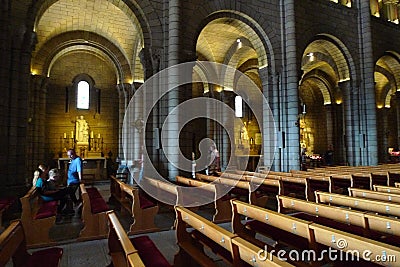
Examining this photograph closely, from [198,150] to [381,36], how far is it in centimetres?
1251

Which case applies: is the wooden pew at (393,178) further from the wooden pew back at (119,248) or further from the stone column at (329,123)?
the stone column at (329,123)

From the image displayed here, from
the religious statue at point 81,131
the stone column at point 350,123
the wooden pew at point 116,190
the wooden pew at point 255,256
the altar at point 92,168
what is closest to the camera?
the wooden pew at point 255,256

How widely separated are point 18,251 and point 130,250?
1405 millimetres

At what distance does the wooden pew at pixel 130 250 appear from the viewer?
2059 millimetres

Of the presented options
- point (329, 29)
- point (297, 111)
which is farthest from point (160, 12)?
point (329, 29)

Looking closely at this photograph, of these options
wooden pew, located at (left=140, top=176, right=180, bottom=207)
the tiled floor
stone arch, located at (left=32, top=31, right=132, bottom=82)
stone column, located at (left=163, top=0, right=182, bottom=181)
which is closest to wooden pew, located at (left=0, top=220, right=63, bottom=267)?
the tiled floor

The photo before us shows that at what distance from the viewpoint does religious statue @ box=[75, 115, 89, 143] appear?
15250mm

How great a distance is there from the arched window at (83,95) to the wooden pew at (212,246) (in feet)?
47.9

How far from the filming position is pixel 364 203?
3383 millimetres

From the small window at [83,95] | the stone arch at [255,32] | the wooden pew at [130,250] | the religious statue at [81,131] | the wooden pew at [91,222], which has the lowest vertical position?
the wooden pew at [91,222]

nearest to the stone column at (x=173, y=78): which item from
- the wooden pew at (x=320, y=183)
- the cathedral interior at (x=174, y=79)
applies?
the cathedral interior at (x=174, y=79)

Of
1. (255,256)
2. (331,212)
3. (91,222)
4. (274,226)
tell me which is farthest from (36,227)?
(331,212)

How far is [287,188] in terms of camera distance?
22.6ft

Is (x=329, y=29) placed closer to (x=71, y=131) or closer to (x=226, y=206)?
(x=226, y=206)
